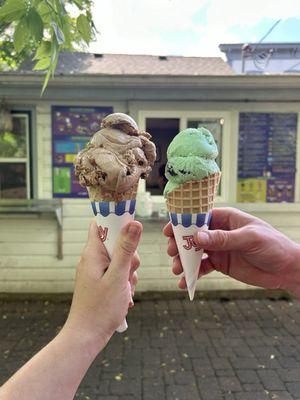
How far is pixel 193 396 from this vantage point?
12.0 ft

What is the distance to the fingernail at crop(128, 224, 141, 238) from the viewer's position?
1.40 metres

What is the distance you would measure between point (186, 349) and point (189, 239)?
10.8 ft

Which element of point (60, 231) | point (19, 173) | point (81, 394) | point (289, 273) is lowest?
point (81, 394)

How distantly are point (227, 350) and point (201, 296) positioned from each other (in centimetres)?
163

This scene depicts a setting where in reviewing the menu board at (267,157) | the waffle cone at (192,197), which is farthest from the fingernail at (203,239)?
the menu board at (267,157)

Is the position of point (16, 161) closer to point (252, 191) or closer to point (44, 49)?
point (252, 191)

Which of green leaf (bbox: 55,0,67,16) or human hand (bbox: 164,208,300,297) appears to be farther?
green leaf (bbox: 55,0,67,16)

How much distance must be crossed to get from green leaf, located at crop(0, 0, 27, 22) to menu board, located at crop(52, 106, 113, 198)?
3809mm

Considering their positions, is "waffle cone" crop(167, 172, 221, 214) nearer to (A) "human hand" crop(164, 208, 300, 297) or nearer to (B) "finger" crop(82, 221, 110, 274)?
(A) "human hand" crop(164, 208, 300, 297)

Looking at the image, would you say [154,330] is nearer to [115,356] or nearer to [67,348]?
[115,356]

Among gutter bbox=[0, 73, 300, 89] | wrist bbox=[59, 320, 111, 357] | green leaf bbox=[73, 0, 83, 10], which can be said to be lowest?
wrist bbox=[59, 320, 111, 357]

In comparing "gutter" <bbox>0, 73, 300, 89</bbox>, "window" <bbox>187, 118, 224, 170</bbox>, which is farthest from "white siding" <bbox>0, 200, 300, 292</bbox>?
"gutter" <bbox>0, 73, 300, 89</bbox>

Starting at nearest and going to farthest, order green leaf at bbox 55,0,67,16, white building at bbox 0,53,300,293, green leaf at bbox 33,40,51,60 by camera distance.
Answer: green leaf at bbox 55,0,67,16, green leaf at bbox 33,40,51,60, white building at bbox 0,53,300,293

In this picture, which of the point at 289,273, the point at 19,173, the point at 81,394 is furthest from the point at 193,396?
the point at 19,173
